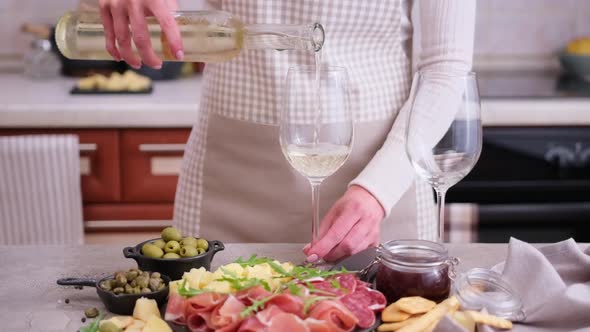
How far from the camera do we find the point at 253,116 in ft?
5.12

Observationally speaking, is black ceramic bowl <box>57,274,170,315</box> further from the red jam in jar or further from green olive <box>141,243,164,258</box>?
the red jam in jar

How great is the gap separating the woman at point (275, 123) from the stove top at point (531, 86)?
772 mm

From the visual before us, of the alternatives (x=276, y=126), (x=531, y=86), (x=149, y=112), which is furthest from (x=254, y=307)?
(x=531, y=86)

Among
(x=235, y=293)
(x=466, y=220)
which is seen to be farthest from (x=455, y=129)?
(x=466, y=220)

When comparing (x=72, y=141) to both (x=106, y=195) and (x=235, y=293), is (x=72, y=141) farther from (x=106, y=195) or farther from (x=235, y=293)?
(x=235, y=293)

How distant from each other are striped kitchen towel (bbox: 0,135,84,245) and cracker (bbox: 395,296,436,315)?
1350mm

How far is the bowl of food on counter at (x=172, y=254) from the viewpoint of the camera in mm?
1113

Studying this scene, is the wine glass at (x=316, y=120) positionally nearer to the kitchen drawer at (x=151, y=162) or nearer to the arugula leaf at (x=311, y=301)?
the arugula leaf at (x=311, y=301)

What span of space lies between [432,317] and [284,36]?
45 cm

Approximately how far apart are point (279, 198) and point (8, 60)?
1592 mm

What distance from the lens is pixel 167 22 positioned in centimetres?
112

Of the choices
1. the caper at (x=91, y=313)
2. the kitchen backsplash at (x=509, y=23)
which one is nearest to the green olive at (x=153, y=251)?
the caper at (x=91, y=313)

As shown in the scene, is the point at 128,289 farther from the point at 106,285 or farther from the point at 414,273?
the point at 414,273

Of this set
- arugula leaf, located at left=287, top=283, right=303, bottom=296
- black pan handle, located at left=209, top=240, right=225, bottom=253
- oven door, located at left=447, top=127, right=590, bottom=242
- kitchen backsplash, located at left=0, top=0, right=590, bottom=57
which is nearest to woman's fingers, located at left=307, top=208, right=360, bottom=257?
black pan handle, located at left=209, top=240, right=225, bottom=253
